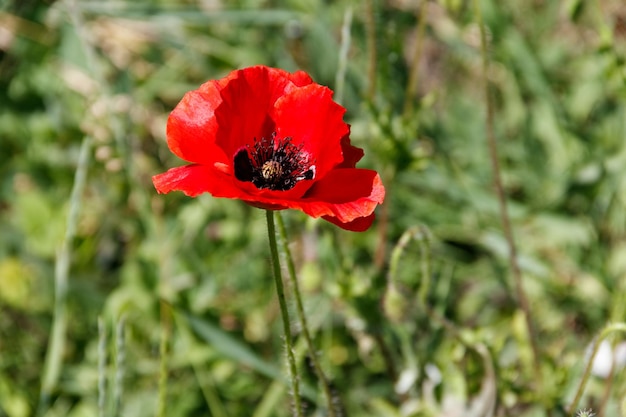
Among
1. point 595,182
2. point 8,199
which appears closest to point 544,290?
point 595,182

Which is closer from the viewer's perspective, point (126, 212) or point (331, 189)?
point (331, 189)

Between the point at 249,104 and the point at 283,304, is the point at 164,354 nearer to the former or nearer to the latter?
the point at 283,304

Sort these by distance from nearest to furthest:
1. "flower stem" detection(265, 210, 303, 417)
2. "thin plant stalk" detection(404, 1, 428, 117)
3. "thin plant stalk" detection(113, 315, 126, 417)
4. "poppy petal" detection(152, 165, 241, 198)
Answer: "poppy petal" detection(152, 165, 241, 198) → "flower stem" detection(265, 210, 303, 417) → "thin plant stalk" detection(113, 315, 126, 417) → "thin plant stalk" detection(404, 1, 428, 117)

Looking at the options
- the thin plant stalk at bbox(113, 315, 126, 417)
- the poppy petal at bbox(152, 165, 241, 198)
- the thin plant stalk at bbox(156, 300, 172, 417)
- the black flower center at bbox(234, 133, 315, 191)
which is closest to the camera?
the poppy petal at bbox(152, 165, 241, 198)

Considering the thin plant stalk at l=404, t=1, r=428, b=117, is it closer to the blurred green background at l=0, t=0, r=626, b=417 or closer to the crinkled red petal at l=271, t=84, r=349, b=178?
the blurred green background at l=0, t=0, r=626, b=417

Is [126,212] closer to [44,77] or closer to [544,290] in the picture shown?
[44,77]

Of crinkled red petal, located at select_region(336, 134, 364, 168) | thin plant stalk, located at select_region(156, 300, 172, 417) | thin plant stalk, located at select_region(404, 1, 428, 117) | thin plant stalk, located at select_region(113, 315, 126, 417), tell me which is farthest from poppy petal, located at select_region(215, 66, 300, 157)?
thin plant stalk, located at select_region(404, 1, 428, 117)
